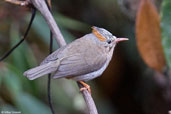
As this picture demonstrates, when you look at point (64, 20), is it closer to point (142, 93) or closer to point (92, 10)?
point (92, 10)

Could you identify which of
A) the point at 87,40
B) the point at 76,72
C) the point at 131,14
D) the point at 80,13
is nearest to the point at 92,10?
the point at 80,13

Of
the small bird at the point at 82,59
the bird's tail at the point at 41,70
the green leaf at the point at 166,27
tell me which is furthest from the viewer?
the green leaf at the point at 166,27

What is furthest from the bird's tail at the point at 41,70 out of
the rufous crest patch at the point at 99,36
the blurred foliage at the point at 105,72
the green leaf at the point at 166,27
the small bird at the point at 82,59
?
the green leaf at the point at 166,27

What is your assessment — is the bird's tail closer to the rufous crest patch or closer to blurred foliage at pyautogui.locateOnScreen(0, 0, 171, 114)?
the rufous crest patch

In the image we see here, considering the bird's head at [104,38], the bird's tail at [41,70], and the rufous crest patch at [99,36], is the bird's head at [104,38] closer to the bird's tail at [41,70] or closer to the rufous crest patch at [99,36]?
the rufous crest patch at [99,36]

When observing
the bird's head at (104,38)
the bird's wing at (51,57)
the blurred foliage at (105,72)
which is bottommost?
the blurred foliage at (105,72)

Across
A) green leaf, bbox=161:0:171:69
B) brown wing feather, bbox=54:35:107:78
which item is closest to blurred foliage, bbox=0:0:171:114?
green leaf, bbox=161:0:171:69

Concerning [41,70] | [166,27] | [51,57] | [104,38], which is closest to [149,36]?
[166,27]
